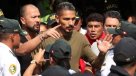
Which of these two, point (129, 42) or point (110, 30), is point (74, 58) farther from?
point (129, 42)

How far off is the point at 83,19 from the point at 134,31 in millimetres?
3364

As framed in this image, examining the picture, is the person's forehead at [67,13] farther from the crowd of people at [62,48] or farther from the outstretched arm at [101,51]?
the outstretched arm at [101,51]

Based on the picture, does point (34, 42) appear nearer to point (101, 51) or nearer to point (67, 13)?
point (67, 13)

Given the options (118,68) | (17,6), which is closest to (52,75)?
(118,68)

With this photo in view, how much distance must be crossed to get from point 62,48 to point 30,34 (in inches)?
66.9

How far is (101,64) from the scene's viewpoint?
5875 millimetres

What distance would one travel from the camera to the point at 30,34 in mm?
6457

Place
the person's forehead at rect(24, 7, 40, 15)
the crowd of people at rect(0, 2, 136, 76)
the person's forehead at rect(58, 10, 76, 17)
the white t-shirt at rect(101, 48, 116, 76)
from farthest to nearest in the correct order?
the person's forehead at rect(24, 7, 40, 15) → the person's forehead at rect(58, 10, 76, 17) → the white t-shirt at rect(101, 48, 116, 76) → the crowd of people at rect(0, 2, 136, 76)

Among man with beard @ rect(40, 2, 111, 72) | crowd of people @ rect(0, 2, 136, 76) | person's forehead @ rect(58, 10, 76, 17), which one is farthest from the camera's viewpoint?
person's forehead @ rect(58, 10, 76, 17)

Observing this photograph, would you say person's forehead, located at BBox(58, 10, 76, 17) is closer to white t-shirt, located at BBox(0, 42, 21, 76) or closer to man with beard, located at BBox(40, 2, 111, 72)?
man with beard, located at BBox(40, 2, 111, 72)

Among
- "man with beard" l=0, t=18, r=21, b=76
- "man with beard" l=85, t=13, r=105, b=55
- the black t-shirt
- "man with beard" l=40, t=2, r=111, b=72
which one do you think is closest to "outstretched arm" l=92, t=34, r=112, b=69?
"man with beard" l=40, t=2, r=111, b=72

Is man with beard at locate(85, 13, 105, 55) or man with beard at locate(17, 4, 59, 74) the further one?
man with beard at locate(85, 13, 105, 55)

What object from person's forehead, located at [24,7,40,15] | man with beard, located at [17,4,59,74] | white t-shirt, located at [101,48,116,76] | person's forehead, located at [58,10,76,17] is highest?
person's forehead, located at [58,10,76,17]

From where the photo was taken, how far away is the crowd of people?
167 inches
